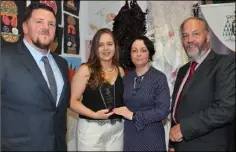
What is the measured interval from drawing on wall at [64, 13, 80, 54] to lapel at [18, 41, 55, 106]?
0.65 metres

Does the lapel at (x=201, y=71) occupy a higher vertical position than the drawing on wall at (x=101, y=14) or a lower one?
lower

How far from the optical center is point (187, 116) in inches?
46.8

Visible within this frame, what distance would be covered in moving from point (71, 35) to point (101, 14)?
34 cm

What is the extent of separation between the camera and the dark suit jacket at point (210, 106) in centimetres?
107

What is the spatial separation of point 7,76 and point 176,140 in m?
0.82

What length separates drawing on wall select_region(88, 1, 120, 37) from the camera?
2.02 metres

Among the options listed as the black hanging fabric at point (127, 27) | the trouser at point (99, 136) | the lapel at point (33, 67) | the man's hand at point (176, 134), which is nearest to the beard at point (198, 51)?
the man's hand at point (176, 134)

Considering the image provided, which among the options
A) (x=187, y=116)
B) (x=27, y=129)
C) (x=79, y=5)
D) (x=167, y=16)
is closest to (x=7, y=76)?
(x=27, y=129)

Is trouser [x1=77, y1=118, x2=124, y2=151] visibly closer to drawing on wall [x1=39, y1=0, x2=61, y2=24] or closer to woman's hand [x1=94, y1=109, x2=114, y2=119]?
woman's hand [x1=94, y1=109, x2=114, y2=119]

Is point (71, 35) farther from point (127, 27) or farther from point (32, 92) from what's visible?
point (32, 92)

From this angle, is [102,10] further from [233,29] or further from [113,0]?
[233,29]

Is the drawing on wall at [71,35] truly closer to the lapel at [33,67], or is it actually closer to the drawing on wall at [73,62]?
the drawing on wall at [73,62]

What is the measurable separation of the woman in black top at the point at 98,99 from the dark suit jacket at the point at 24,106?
288 millimetres

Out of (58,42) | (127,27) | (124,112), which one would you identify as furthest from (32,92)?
(127,27)
